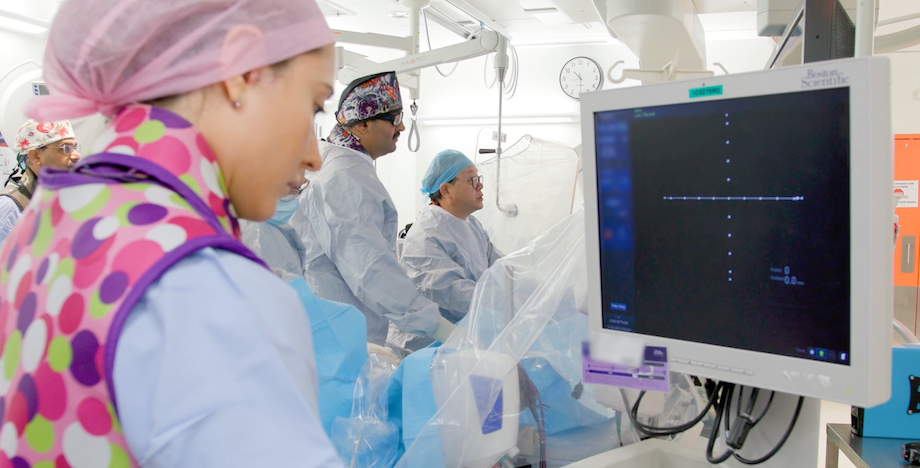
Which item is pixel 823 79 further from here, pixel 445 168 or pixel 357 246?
pixel 445 168

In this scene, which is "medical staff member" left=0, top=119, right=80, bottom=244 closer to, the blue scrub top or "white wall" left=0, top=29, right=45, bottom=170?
"white wall" left=0, top=29, right=45, bottom=170

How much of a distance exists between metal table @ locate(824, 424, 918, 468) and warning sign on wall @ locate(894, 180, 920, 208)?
12.5 feet

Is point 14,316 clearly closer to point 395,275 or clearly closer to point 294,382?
point 294,382

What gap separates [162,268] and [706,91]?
67cm

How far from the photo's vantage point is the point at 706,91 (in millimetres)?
796

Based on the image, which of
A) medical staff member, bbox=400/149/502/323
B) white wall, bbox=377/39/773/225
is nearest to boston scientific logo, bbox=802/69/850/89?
medical staff member, bbox=400/149/502/323

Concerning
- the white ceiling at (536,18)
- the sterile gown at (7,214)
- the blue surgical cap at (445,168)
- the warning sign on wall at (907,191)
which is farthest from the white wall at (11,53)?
the warning sign on wall at (907,191)

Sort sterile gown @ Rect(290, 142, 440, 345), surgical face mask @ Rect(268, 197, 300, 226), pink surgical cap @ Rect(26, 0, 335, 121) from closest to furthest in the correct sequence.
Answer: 1. pink surgical cap @ Rect(26, 0, 335, 121)
2. surgical face mask @ Rect(268, 197, 300, 226)
3. sterile gown @ Rect(290, 142, 440, 345)

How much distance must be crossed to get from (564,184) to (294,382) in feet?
8.11

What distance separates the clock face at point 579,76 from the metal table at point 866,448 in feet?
15.9

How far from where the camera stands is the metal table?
3.31ft

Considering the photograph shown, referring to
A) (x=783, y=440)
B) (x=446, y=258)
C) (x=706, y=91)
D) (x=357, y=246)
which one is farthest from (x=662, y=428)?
(x=446, y=258)

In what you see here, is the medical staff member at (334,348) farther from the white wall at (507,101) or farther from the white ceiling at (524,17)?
the white wall at (507,101)

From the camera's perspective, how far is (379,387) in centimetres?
121
